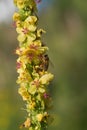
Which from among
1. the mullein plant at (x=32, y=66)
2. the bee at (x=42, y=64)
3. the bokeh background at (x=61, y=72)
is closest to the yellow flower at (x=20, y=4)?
the mullein plant at (x=32, y=66)

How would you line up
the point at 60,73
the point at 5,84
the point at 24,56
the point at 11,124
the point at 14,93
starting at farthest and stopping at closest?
the point at 60,73 → the point at 5,84 → the point at 14,93 → the point at 11,124 → the point at 24,56

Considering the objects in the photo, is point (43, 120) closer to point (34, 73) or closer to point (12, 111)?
point (34, 73)

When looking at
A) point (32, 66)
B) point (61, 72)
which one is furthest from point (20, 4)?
point (61, 72)

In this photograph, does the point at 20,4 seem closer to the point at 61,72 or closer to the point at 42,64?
the point at 42,64

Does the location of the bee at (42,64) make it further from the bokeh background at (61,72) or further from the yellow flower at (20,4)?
the bokeh background at (61,72)

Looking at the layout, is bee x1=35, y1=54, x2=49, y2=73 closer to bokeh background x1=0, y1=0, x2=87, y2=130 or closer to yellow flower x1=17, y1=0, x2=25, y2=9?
yellow flower x1=17, y1=0, x2=25, y2=9

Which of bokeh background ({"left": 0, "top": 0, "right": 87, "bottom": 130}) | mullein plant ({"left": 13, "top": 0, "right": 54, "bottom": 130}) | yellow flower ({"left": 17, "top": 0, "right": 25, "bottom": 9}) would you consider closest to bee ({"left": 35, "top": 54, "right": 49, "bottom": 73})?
mullein plant ({"left": 13, "top": 0, "right": 54, "bottom": 130})

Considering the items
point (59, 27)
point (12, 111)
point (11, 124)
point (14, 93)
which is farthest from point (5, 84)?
point (59, 27)
